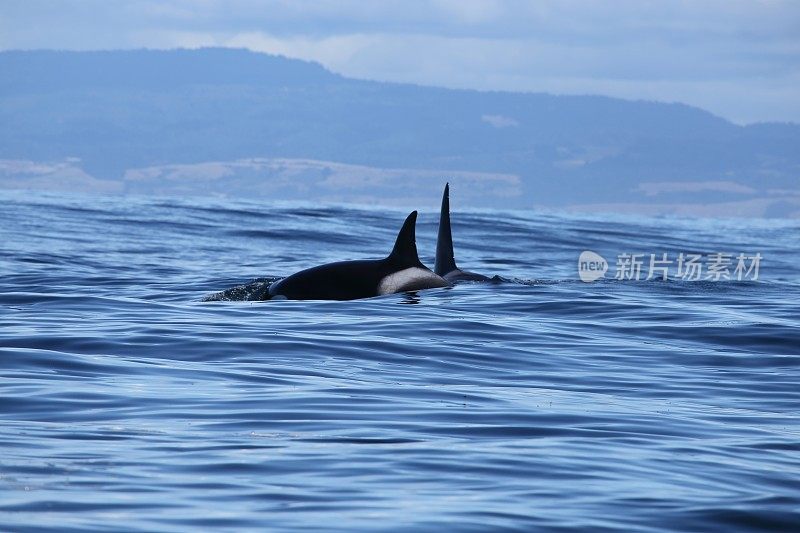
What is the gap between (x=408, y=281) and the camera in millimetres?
18625

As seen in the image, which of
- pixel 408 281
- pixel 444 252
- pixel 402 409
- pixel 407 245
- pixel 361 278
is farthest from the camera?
pixel 444 252

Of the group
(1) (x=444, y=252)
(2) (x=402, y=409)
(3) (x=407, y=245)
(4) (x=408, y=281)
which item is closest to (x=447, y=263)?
(1) (x=444, y=252)

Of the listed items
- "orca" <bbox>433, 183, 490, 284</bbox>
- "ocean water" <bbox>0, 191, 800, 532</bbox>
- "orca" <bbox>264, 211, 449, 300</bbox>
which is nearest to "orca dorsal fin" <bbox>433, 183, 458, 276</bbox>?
"orca" <bbox>433, 183, 490, 284</bbox>

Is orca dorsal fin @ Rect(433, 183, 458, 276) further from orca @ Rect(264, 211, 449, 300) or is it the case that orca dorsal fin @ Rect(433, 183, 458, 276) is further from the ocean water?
orca @ Rect(264, 211, 449, 300)

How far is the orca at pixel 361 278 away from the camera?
58.2 ft

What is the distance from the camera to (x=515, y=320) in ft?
55.4

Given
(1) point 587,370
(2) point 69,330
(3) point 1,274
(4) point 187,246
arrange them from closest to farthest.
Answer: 1. (1) point 587,370
2. (2) point 69,330
3. (3) point 1,274
4. (4) point 187,246

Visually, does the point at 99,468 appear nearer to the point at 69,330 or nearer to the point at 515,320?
the point at 69,330

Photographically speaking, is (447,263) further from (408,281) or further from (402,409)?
(402,409)

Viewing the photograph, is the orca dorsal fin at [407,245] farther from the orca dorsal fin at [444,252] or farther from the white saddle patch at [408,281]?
the orca dorsal fin at [444,252]

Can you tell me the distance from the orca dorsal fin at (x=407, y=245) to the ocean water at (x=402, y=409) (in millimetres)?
453

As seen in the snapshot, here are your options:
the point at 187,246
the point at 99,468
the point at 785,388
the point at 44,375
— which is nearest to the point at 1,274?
the point at 187,246

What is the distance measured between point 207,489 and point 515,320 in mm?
9908

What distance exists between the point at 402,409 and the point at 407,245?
26.4 ft
